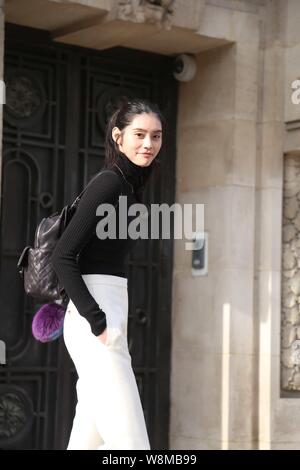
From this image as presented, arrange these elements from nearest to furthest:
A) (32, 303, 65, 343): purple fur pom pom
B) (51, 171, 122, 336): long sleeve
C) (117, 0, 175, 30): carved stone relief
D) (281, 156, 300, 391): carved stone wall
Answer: (51, 171, 122, 336): long sleeve → (32, 303, 65, 343): purple fur pom pom → (117, 0, 175, 30): carved stone relief → (281, 156, 300, 391): carved stone wall

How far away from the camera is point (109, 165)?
4.82m

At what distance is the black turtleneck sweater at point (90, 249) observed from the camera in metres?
4.53

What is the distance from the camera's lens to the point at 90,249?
464 cm

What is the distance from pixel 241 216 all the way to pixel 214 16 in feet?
4.77

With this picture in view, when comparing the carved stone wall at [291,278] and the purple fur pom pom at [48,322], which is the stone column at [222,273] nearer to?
the carved stone wall at [291,278]

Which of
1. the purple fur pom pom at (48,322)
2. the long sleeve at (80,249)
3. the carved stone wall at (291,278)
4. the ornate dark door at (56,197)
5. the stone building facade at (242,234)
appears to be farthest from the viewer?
the carved stone wall at (291,278)

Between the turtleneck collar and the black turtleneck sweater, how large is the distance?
56mm

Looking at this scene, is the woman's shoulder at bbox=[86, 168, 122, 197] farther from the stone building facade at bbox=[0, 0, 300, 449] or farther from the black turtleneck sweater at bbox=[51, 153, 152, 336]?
the stone building facade at bbox=[0, 0, 300, 449]

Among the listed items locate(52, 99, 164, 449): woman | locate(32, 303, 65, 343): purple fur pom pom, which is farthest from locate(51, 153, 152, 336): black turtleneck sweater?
locate(32, 303, 65, 343): purple fur pom pom

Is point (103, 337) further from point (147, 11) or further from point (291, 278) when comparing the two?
point (291, 278)

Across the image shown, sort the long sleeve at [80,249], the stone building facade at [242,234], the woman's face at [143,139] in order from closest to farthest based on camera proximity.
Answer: the long sleeve at [80,249] → the woman's face at [143,139] → the stone building facade at [242,234]

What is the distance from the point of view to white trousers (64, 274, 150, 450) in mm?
4574

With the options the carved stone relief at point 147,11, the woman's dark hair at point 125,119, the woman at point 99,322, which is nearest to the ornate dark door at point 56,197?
the carved stone relief at point 147,11
